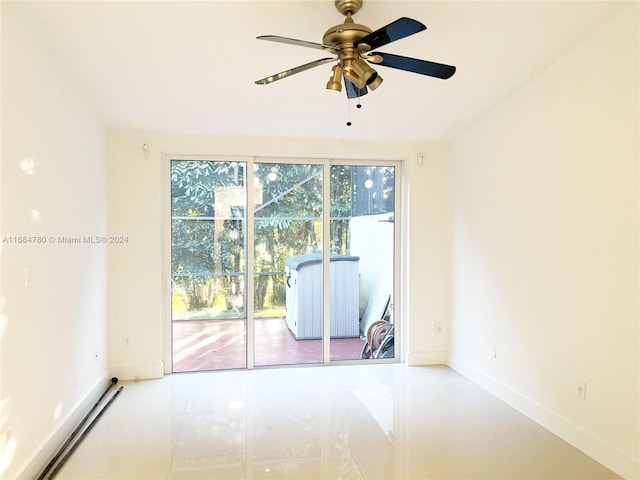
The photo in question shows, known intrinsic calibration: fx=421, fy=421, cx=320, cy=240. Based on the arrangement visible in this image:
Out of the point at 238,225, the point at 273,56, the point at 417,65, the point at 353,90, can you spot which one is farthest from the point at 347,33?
the point at 238,225

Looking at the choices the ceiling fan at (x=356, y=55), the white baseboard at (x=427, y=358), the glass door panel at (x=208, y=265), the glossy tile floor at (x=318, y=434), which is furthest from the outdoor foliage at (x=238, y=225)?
the ceiling fan at (x=356, y=55)

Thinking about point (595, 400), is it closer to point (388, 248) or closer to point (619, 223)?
point (619, 223)

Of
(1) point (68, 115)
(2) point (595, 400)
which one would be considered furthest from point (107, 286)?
(2) point (595, 400)

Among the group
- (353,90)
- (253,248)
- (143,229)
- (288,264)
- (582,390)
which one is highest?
(353,90)

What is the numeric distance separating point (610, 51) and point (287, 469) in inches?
117

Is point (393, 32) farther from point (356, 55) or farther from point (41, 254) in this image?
point (41, 254)

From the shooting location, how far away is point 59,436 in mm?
2629

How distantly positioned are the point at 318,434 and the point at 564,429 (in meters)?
1.61

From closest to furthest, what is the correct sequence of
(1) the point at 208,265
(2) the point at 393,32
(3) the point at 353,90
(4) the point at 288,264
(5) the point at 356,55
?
(2) the point at 393,32 → (5) the point at 356,55 → (3) the point at 353,90 → (1) the point at 208,265 → (4) the point at 288,264

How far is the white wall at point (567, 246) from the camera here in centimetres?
229

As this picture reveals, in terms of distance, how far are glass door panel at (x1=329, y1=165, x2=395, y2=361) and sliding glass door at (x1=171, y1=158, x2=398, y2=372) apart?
0.03 ft

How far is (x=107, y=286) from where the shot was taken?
12.4ft

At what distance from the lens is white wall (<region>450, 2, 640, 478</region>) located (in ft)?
7.50

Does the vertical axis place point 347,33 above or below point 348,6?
below
